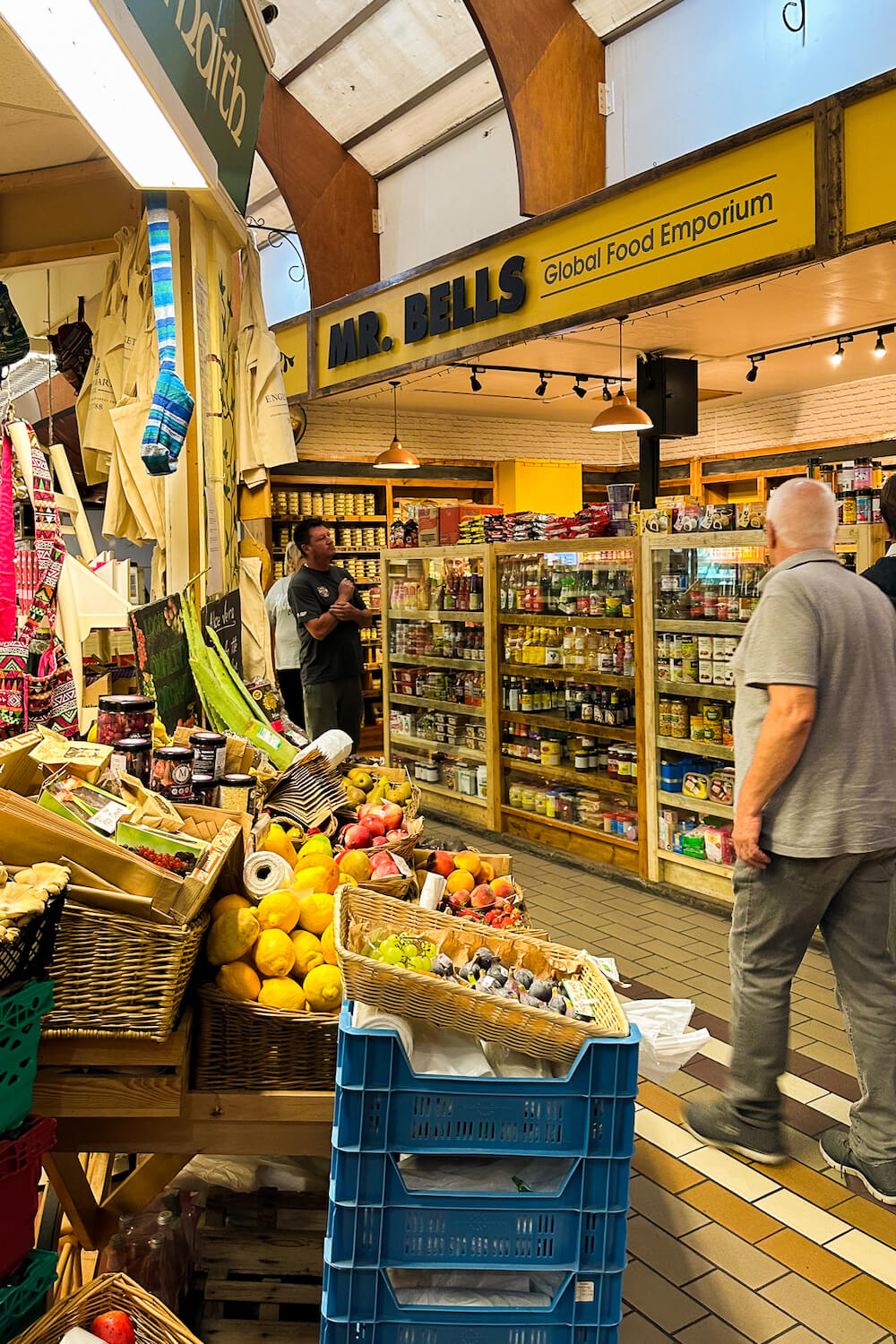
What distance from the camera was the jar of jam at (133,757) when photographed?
89.0 inches

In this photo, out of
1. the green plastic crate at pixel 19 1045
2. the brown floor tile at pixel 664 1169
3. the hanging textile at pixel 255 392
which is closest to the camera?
the green plastic crate at pixel 19 1045

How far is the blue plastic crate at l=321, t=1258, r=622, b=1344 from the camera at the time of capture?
172 cm

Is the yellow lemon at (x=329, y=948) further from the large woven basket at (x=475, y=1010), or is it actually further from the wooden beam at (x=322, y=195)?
the wooden beam at (x=322, y=195)

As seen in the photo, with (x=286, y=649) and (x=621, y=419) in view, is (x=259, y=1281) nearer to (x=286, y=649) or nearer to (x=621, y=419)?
(x=286, y=649)

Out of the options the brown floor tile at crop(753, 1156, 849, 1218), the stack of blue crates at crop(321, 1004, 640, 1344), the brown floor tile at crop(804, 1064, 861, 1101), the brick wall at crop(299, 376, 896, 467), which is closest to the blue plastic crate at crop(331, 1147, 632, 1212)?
the stack of blue crates at crop(321, 1004, 640, 1344)

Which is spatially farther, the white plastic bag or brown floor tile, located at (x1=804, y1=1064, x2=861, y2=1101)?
brown floor tile, located at (x1=804, y1=1064, x2=861, y2=1101)

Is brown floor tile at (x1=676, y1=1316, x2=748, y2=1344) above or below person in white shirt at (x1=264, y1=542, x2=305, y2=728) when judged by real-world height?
below

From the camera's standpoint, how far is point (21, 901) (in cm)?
149

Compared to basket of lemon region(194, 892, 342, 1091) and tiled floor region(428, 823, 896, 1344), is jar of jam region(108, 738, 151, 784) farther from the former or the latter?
tiled floor region(428, 823, 896, 1344)

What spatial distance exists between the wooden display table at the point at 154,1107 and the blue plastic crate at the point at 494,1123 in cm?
28

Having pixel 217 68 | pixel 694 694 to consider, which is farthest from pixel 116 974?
pixel 694 694

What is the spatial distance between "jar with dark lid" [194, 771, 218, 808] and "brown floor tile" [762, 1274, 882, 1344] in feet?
5.80

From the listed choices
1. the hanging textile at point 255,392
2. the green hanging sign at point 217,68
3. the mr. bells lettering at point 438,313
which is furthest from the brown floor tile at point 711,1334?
the mr. bells lettering at point 438,313

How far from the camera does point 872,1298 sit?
2508 millimetres
